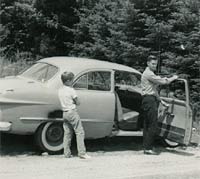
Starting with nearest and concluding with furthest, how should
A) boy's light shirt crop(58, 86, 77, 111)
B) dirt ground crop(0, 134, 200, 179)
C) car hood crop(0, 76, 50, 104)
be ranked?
dirt ground crop(0, 134, 200, 179) < car hood crop(0, 76, 50, 104) < boy's light shirt crop(58, 86, 77, 111)

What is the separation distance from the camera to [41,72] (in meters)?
9.89

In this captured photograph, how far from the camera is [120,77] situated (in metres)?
10.7

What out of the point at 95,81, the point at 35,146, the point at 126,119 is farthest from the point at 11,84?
the point at 126,119

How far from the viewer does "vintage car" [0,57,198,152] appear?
8773mm

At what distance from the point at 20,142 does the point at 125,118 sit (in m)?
2.19

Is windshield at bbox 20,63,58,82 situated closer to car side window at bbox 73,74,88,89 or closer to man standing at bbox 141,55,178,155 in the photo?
car side window at bbox 73,74,88,89

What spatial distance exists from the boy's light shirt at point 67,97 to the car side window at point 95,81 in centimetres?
59

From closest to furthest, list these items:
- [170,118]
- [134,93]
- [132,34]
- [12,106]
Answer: [12,106], [170,118], [134,93], [132,34]

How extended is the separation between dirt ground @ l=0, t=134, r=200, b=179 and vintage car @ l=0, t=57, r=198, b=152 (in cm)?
40

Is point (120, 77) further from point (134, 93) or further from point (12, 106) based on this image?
point (12, 106)

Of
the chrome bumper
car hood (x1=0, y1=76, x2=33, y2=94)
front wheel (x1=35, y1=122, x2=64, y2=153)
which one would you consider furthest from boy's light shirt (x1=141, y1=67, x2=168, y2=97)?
the chrome bumper

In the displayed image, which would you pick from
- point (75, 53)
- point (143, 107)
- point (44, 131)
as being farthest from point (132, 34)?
point (44, 131)

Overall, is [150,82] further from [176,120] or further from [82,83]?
[82,83]

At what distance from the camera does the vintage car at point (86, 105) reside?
28.8ft
